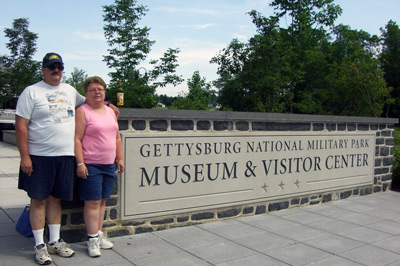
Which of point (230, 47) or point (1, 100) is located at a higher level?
point (230, 47)

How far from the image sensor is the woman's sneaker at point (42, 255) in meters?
3.65

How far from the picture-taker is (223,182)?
5523 millimetres

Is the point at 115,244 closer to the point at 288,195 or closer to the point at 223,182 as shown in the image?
the point at 223,182

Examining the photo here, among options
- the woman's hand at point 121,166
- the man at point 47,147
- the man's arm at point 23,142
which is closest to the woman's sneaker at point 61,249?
the man at point 47,147

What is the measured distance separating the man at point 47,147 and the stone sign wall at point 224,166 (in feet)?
1.48

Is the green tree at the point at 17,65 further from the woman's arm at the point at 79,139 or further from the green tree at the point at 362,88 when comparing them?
the woman's arm at the point at 79,139

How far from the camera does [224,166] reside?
18.1 ft

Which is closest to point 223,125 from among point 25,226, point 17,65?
point 25,226

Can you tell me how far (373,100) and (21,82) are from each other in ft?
63.1

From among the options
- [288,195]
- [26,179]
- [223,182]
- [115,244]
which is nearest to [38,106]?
[26,179]

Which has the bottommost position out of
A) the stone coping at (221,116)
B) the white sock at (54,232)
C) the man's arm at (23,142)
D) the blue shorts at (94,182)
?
the white sock at (54,232)

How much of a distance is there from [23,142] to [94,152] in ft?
2.27

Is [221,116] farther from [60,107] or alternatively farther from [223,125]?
[60,107]

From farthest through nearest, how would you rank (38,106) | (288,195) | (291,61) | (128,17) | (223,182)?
(128,17) < (291,61) < (288,195) < (223,182) < (38,106)
